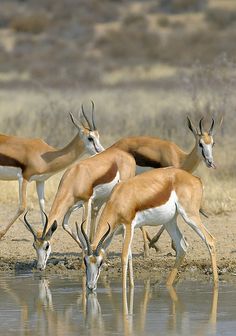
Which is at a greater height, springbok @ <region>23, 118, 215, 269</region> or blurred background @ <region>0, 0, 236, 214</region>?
blurred background @ <region>0, 0, 236, 214</region>

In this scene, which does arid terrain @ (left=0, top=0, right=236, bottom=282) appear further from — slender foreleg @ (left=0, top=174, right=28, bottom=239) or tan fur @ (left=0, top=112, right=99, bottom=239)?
tan fur @ (left=0, top=112, right=99, bottom=239)

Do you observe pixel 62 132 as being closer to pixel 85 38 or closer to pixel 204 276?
pixel 204 276

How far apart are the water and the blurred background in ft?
13.1

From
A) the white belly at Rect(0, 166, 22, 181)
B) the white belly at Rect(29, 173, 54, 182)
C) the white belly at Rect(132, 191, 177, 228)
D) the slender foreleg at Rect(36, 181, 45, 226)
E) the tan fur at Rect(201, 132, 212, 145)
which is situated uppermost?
the tan fur at Rect(201, 132, 212, 145)

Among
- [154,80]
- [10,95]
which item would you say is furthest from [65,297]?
[154,80]

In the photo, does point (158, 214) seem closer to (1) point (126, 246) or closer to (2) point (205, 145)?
(1) point (126, 246)

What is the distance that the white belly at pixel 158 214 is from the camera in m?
10.1

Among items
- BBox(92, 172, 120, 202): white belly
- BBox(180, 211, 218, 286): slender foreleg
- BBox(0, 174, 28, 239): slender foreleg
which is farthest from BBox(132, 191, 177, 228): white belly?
BBox(0, 174, 28, 239): slender foreleg

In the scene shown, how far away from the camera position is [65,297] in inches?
388

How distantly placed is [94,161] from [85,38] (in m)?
38.1

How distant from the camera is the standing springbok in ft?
43.9

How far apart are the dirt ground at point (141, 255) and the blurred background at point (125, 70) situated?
1.13 m

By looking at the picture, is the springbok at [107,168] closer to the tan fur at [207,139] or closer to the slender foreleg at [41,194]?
the tan fur at [207,139]

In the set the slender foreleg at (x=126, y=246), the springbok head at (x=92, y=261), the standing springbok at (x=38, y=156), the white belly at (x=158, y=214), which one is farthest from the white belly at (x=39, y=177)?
the springbok head at (x=92, y=261)
